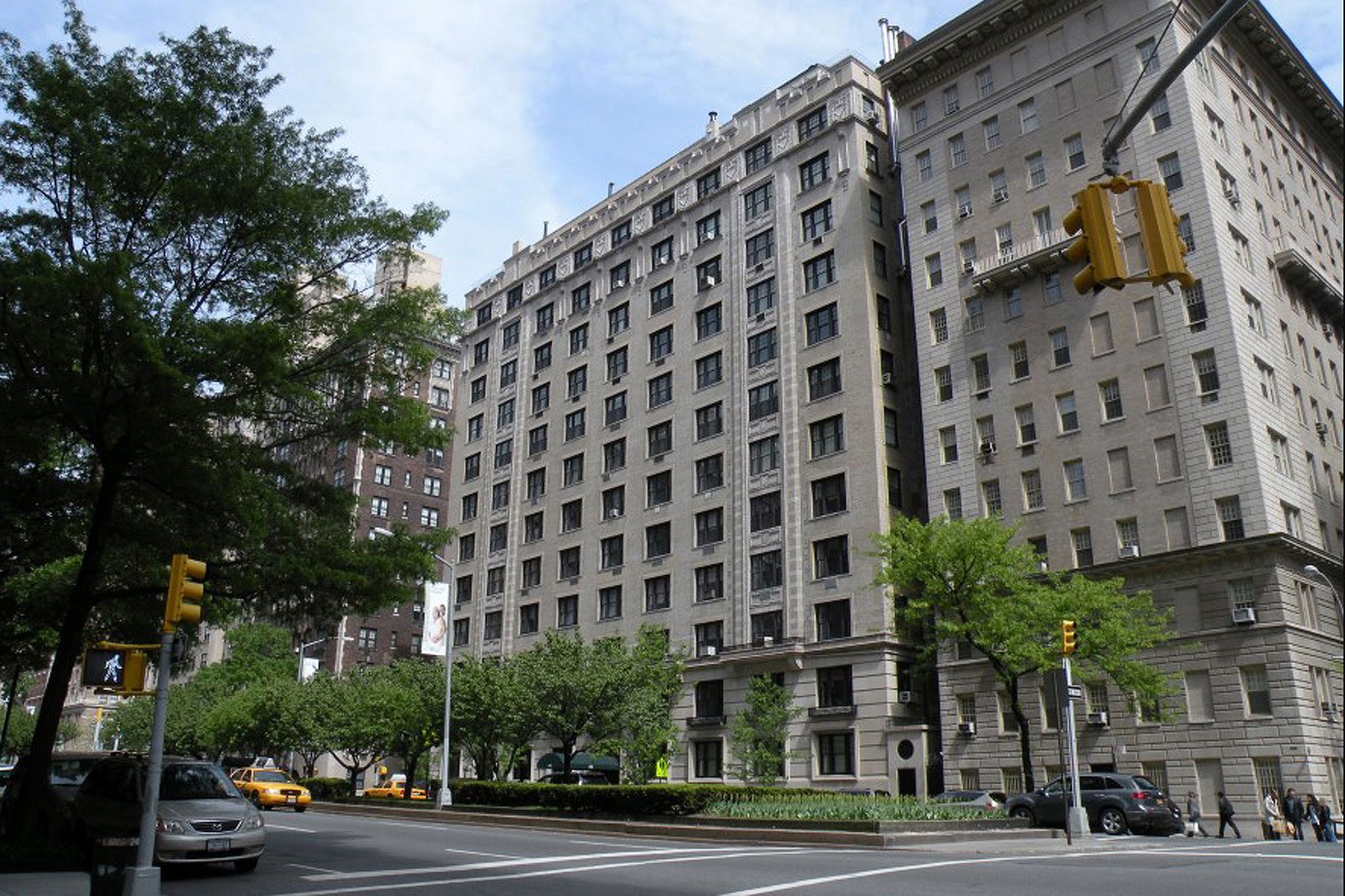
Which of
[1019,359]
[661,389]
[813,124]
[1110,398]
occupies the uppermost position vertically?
[813,124]

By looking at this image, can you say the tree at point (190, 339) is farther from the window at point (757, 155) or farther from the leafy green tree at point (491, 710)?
the window at point (757, 155)

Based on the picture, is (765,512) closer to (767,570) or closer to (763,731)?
(767,570)

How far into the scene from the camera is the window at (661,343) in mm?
63500

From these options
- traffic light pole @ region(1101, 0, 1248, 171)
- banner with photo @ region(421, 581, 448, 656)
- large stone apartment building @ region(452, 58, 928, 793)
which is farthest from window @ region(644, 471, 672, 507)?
traffic light pole @ region(1101, 0, 1248, 171)

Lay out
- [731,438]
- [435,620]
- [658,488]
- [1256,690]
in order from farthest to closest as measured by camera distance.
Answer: [658,488] < [731,438] < [435,620] < [1256,690]

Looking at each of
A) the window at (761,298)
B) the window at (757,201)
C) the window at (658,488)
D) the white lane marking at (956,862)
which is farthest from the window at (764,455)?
the white lane marking at (956,862)

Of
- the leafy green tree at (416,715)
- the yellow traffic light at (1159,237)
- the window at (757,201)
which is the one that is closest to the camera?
the yellow traffic light at (1159,237)

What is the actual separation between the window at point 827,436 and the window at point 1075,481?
1086cm

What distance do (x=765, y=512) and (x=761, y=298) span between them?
12.3 m

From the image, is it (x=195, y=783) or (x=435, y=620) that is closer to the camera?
(x=195, y=783)

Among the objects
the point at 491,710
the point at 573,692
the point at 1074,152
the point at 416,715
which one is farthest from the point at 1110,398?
the point at 416,715

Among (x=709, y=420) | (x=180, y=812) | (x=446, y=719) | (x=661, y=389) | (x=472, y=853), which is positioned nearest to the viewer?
(x=180, y=812)

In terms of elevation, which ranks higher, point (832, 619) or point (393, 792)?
point (832, 619)

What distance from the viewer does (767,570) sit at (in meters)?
53.1
